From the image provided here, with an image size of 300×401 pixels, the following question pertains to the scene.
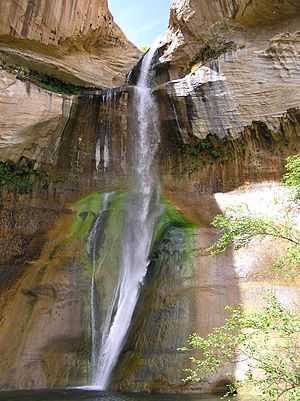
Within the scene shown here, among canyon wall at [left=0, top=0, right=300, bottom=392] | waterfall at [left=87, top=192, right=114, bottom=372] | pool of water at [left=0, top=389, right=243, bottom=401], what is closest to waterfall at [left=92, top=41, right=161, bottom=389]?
waterfall at [left=87, top=192, right=114, bottom=372]

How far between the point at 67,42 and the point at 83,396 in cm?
1571

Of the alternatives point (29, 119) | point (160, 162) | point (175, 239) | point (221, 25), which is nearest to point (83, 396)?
point (175, 239)

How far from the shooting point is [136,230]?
1468 cm

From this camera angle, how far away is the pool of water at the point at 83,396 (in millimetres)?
8844

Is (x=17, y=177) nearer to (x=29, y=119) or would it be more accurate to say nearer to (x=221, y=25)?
(x=29, y=119)

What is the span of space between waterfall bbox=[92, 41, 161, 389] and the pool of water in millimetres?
884

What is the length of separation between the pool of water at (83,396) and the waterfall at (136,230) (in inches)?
34.8

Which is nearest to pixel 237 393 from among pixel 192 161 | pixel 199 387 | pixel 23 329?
pixel 199 387

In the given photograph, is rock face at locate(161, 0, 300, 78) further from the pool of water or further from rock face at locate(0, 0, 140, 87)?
the pool of water

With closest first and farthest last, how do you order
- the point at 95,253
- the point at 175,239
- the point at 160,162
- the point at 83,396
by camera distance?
the point at 83,396
the point at 175,239
the point at 95,253
the point at 160,162

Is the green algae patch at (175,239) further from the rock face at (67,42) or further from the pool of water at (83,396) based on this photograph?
the rock face at (67,42)

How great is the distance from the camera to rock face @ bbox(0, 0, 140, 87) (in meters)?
17.4

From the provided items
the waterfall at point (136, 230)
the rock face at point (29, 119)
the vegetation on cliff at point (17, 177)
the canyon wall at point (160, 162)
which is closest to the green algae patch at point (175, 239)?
the canyon wall at point (160, 162)

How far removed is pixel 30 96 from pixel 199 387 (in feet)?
35.1
